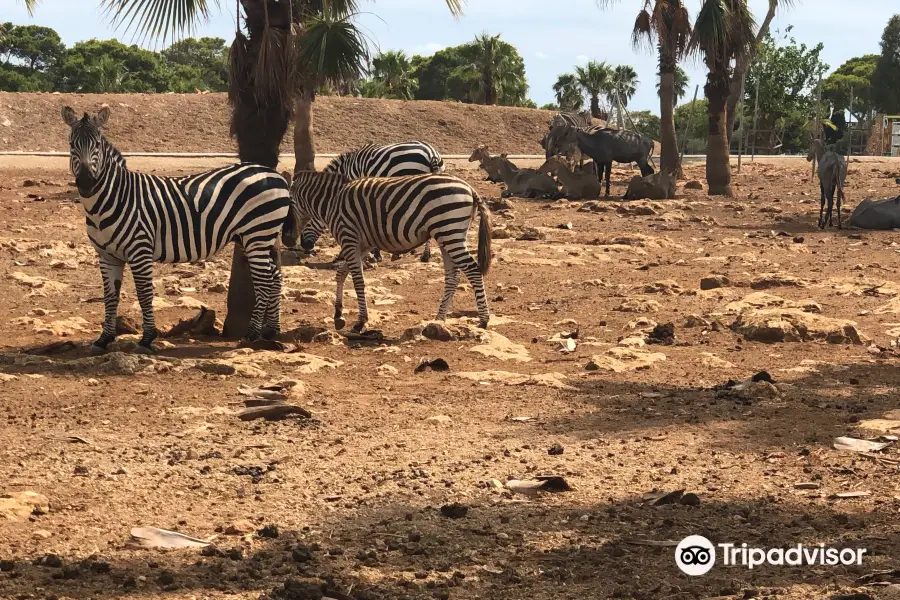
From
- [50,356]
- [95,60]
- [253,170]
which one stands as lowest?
[50,356]

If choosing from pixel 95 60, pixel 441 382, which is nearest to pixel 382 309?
pixel 441 382

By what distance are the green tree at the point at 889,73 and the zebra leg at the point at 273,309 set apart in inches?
2729

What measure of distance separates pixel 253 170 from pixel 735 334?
5381 mm

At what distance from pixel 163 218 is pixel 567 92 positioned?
62.7 metres

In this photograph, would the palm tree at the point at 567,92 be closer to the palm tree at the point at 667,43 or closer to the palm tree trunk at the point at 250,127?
the palm tree at the point at 667,43

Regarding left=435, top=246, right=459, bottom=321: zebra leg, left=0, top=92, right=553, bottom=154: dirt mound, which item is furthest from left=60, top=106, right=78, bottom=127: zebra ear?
left=0, top=92, right=553, bottom=154: dirt mound

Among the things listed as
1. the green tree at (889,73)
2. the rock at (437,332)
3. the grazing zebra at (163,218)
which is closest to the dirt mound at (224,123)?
the grazing zebra at (163,218)

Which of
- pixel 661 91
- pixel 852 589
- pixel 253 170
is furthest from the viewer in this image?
pixel 661 91

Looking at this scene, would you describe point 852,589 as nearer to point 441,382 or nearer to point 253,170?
point 441,382

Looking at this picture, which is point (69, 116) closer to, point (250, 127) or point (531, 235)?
point (250, 127)

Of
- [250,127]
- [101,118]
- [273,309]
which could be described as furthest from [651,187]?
[101,118]

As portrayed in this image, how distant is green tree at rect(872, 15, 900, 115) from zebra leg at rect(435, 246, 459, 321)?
6752cm

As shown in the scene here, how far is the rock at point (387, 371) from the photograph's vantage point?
1041cm

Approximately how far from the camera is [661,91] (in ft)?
103
